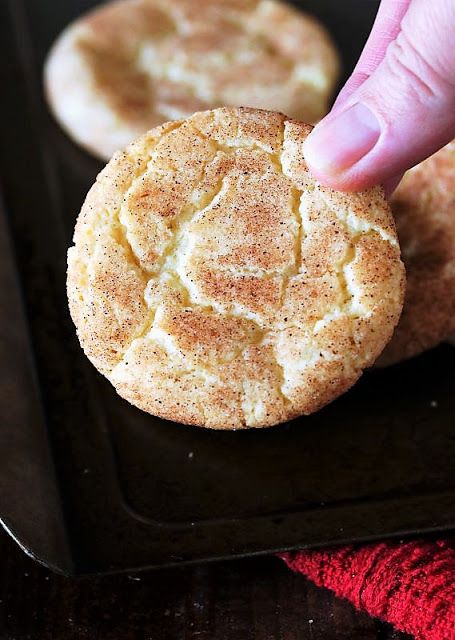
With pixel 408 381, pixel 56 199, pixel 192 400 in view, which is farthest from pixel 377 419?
pixel 56 199

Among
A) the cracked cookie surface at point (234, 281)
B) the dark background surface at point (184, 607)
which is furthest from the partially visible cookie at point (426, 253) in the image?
the dark background surface at point (184, 607)

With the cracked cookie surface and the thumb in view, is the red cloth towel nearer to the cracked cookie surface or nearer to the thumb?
the cracked cookie surface

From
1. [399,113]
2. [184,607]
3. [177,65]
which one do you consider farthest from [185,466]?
[177,65]

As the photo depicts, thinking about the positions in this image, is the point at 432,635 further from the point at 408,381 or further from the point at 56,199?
the point at 56,199

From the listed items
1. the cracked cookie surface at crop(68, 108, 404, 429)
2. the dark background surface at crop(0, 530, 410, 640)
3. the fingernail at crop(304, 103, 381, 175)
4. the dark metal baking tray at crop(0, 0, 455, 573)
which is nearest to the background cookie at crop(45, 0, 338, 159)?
the dark metal baking tray at crop(0, 0, 455, 573)

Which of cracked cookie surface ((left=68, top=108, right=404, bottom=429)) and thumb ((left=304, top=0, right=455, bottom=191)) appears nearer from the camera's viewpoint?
thumb ((left=304, top=0, right=455, bottom=191))
